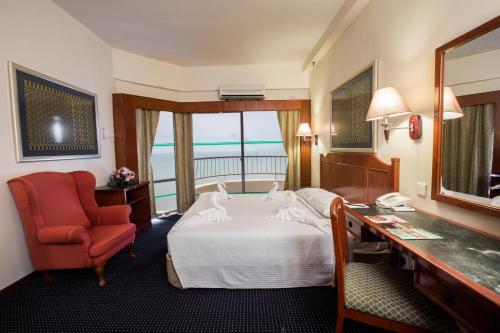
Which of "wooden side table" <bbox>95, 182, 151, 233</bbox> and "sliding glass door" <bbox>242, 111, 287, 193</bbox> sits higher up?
"sliding glass door" <bbox>242, 111, 287, 193</bbox>

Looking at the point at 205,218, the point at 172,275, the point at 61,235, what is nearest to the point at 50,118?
the point at 61,235

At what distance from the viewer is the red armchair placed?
1.98m

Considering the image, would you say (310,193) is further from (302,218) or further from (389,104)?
(389,104)

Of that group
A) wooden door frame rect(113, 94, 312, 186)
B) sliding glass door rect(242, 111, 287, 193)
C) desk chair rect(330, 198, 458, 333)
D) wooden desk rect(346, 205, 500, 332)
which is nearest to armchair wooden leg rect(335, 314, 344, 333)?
desk chair rect(330, 198, 458, 333)

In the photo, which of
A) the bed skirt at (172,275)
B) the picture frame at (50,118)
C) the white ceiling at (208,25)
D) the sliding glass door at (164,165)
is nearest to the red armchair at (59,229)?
the picture frame at (50,118)

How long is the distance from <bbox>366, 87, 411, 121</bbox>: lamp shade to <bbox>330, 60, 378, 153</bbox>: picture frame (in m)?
0.41

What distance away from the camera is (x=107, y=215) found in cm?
262

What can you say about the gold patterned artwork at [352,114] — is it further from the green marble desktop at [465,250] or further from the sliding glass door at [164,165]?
the sliding glass door at [164,165]

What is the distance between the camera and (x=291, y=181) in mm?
4516

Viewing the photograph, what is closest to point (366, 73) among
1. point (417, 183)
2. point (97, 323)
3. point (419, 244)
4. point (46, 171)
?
point (417, 183)

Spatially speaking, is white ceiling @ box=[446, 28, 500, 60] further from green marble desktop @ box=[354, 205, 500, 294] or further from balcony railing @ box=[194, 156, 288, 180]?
balcony railing @ box=[194, 156, 288, 180]

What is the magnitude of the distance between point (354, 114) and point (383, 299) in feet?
6.41

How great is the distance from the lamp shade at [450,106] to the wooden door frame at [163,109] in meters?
2.90

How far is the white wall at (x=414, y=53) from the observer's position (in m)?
1.34
